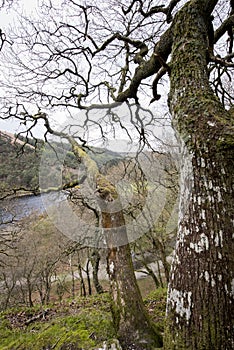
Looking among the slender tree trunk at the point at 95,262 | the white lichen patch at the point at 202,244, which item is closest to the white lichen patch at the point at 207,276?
the white lichen patch at the point at 202,244

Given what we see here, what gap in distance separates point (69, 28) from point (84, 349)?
4.00 metres

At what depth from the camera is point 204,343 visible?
1266mm

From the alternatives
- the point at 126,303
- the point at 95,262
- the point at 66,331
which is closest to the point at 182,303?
the point at 126,303

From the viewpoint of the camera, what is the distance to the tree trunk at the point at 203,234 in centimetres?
127

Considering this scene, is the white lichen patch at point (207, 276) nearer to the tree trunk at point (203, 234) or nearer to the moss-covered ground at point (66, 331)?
the tree trunk at point (203, 234)

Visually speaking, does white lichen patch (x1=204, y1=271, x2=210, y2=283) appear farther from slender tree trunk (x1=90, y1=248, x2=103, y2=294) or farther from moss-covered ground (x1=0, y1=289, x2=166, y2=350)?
slender tree trunk (x1=90, y1=248, x2=103, y2=294)

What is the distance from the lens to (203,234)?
4.44 ft

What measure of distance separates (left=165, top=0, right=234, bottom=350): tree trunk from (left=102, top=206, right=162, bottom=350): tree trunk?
3.42 ft

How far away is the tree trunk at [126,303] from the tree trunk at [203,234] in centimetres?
104

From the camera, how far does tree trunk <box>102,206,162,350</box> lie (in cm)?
232

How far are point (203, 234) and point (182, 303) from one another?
0.39 m

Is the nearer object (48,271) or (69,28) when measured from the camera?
(69,28)

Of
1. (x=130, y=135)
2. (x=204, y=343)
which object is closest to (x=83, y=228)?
(x=130, y=135)

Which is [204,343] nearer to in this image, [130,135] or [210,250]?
[210,250]
